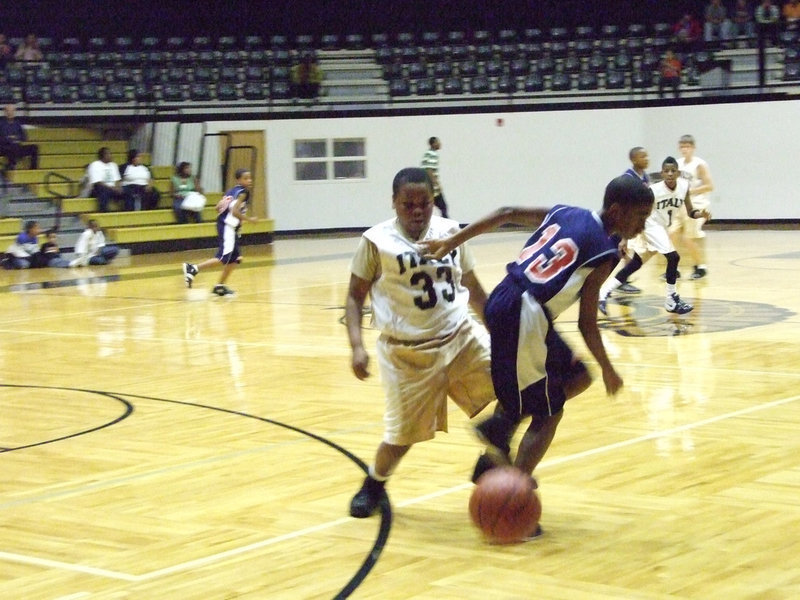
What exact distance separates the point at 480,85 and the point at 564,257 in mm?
22575

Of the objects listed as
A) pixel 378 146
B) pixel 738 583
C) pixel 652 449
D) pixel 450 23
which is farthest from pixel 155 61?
pixel 738 583

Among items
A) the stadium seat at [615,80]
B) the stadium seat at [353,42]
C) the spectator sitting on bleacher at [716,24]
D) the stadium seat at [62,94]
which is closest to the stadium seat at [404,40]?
the stadium seat at [353,42]

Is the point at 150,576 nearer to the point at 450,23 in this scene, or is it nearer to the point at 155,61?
the point at 155,61

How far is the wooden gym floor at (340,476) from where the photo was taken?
427 cm

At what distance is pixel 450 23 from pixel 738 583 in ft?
85.2

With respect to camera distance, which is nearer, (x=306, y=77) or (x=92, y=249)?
(x=92, y=249)

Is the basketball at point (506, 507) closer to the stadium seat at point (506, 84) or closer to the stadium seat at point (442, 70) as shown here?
the stadium seat at point (506, 84)

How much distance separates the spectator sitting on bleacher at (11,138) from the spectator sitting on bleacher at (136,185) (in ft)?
6.14

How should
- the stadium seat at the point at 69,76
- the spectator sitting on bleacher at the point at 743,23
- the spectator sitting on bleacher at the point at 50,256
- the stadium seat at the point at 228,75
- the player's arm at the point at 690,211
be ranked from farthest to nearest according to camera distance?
the spectator sitting on bleacher at the point at 743,23 → the stadium seat at the point at 228,75 → the stadium seat at the point at 69,76 → the spectator sitting on bleacher at the point at 50,256 → the player's arm at the point at 690,211

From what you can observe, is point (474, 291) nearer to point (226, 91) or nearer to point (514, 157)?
point (226, 91)

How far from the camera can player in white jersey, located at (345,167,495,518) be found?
4.88 m

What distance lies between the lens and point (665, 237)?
12047 millimetres

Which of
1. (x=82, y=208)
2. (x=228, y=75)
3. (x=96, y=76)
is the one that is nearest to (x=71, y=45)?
(x=96, y=76)

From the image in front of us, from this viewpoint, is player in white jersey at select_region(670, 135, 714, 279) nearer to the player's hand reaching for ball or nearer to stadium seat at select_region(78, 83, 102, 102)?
the player's hand reaching for ball
